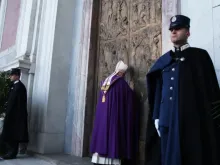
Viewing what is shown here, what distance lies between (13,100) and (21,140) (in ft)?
2.74

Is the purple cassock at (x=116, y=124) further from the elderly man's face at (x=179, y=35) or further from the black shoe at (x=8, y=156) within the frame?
the black shoe at (x=8, y=156)

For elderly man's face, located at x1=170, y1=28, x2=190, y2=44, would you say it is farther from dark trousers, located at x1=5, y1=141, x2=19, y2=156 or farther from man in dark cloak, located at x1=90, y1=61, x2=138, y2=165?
dark trousers, located at x1=5, y1=141, x2=19, y2=156

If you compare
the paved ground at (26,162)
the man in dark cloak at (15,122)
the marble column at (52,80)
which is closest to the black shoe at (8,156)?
the man in dark cloak at (15,122)

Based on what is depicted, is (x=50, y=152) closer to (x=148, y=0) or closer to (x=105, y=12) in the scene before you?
(x=105, y=12)

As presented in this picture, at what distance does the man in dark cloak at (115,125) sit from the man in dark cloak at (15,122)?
182 cm

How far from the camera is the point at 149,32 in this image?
4488mm

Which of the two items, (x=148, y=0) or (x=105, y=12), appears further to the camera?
(x=105, y=12)

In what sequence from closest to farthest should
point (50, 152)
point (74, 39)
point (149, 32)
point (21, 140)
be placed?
1. point (149, 32)
2. point (21, 140)
3. point (50, 152)
4. point (74, 39)

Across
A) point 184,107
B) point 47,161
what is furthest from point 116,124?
point 47,161

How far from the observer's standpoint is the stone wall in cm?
434

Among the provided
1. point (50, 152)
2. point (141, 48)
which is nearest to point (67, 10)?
point (141, 48)

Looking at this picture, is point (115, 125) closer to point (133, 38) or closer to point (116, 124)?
point (116, 124)

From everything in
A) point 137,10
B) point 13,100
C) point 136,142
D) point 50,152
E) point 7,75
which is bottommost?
point 50,152

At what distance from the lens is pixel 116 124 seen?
150 inches
